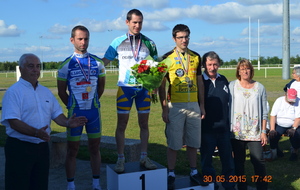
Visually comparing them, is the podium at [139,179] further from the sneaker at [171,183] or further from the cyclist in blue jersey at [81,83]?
the cyclist in blue jersey at [81,83]

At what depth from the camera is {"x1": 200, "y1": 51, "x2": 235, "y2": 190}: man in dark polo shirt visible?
498 cm

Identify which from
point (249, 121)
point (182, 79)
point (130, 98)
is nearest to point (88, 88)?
point (130, 98)

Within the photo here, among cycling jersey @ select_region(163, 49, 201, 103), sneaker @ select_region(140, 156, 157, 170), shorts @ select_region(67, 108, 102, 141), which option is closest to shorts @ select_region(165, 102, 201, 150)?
cycling jersey @ select_region(163, 49, 201, 103)

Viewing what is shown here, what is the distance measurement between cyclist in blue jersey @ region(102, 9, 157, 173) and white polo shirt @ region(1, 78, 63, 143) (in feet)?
4.33

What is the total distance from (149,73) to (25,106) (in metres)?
1.57

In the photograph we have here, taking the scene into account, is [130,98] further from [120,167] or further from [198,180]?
[198,180]

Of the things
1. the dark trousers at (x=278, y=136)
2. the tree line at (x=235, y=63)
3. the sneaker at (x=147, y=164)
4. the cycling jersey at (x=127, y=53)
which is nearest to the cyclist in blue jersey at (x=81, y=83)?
the cycling jersey at (x=127, y=53)

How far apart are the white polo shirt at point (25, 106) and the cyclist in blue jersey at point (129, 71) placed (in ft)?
4.33

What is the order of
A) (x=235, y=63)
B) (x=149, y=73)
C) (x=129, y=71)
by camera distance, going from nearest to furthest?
(x=149, y=73)
(x=129, y=71)
(x=235, y=63)

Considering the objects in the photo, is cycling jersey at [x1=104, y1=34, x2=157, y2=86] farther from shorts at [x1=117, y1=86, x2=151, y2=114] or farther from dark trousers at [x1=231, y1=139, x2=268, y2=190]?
dark trousers at [x1=231, y1=139, x2=268, y2=190]

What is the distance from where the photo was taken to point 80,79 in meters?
4.65

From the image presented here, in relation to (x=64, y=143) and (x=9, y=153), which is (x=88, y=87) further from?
(x=64, y=143)

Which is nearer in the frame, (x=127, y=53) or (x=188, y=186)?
(x=188, y=186)

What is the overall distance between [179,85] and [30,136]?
2111 millimetres
